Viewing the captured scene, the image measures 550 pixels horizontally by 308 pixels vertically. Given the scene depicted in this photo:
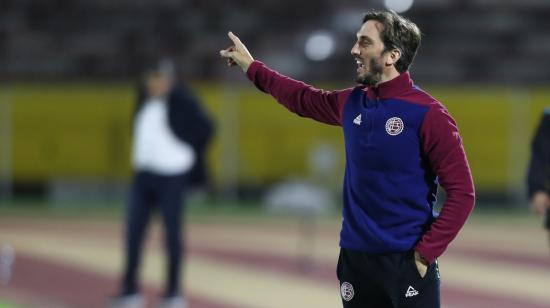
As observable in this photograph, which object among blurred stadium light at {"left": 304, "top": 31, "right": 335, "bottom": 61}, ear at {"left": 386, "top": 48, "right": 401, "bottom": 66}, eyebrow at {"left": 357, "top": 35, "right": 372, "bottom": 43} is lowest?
ear at {"left": 386, "top": 48, "right": 401, "bottom": 66}

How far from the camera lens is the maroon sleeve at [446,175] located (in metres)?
4.04

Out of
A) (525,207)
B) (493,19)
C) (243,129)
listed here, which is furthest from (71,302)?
(493,19)

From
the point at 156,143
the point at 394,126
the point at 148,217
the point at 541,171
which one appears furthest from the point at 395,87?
the point at 148,217

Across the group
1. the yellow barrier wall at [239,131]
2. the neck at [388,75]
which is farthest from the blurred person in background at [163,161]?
the yellow barrier wall at [239,131]

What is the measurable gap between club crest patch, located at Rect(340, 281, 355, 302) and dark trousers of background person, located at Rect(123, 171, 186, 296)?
14.4 feet

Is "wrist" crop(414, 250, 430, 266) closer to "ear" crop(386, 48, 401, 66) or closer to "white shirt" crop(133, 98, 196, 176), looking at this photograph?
"ear" crop(386, 48, 401, 66)

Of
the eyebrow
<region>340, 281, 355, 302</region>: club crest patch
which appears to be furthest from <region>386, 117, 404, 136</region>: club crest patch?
<region>340, 281, 355, 302</region>: club crest patch

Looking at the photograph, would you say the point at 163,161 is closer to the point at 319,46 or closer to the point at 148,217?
the point at 148,217

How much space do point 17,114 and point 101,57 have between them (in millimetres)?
5220

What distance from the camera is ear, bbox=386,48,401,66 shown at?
4.14m

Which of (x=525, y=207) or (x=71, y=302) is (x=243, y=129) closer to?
(x=525, y=207)

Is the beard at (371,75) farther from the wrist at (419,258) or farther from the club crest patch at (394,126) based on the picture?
the wrist at (419,258)

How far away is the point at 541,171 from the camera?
658 cm

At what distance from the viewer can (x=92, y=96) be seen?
1969 cm
